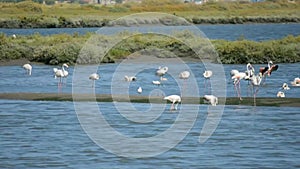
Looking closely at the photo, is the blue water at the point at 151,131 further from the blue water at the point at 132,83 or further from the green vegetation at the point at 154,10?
the green vegetation at the point at 154,10

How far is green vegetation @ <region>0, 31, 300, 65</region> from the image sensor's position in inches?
1678

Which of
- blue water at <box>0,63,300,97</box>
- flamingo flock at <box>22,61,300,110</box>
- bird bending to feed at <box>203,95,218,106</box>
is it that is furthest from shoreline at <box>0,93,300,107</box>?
blue water at <box>0,63,300,97</box>

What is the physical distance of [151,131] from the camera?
78.7ft

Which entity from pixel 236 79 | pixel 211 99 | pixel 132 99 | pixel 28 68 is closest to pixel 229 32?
pixel 28 68

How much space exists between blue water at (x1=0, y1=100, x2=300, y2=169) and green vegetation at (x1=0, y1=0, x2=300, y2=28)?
72.6 m

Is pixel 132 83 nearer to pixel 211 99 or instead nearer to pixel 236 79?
pixel 236 79

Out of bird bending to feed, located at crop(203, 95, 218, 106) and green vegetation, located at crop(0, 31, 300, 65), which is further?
green vegetation, located at crop(0, 31, 300, 65)

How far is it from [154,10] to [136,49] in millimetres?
80826

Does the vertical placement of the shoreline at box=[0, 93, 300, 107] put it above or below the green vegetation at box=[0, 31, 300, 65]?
above

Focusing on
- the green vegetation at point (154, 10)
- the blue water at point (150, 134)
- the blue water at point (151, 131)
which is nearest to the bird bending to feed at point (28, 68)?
the blue water at point (150, 134)

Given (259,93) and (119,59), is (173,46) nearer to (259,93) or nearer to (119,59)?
(119,59)

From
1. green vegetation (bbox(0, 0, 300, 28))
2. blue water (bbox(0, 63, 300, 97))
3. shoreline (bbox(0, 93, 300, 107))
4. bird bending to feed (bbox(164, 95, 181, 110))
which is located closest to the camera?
bird bending to feed (bbox(164, 95, 181, 110))

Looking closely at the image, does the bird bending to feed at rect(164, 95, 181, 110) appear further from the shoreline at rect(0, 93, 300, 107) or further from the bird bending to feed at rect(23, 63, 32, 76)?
the bird bending to feed at rect(23, 63, 32, 76)

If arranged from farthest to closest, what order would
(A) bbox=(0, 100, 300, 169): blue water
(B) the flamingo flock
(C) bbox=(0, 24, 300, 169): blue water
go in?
(B) the flamingo flock, (C) bbox=(0, 24, 300, 169): blue water, (A) bbox=(0, 100, 300, 169): blue water
